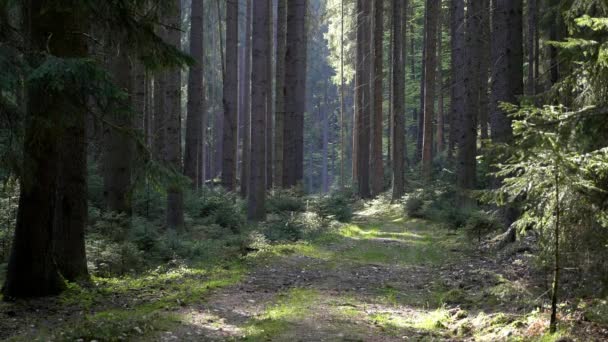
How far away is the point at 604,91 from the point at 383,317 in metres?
3.85

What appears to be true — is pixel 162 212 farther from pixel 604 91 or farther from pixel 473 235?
pixel 604 91

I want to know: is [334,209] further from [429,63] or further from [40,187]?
[40,187]

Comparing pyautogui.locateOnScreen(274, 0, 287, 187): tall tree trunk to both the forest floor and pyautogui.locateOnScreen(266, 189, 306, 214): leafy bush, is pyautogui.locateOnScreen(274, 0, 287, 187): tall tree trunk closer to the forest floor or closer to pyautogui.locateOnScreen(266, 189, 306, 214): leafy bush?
pyautogui.locateOnScreen(266, 189, 306, 214): leafy bush

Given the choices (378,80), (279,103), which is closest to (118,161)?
(279,103)

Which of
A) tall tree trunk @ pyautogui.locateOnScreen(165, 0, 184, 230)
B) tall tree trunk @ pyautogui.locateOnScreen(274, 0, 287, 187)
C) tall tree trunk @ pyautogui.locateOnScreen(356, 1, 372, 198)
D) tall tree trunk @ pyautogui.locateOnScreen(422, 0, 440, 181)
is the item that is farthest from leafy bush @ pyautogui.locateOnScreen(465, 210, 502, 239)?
tall tree trunk @ pyautogui.locateOnScreen(356, 1, 372, 198)

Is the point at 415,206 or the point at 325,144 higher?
the point at 325,144

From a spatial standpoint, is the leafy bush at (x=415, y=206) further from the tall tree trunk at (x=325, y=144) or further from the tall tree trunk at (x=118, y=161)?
the tall tree trunk at (x=325, y=144)

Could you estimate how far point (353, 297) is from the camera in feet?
29.2

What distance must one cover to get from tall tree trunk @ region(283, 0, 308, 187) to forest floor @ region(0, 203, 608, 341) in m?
9.36

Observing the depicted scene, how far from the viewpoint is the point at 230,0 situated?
64.6ft

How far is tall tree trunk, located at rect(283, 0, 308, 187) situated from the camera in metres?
20.2

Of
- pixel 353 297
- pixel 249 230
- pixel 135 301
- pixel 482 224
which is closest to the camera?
pixel 135 301

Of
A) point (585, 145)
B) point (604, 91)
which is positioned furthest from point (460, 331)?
point (604, 91)

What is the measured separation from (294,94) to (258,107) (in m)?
5.44
